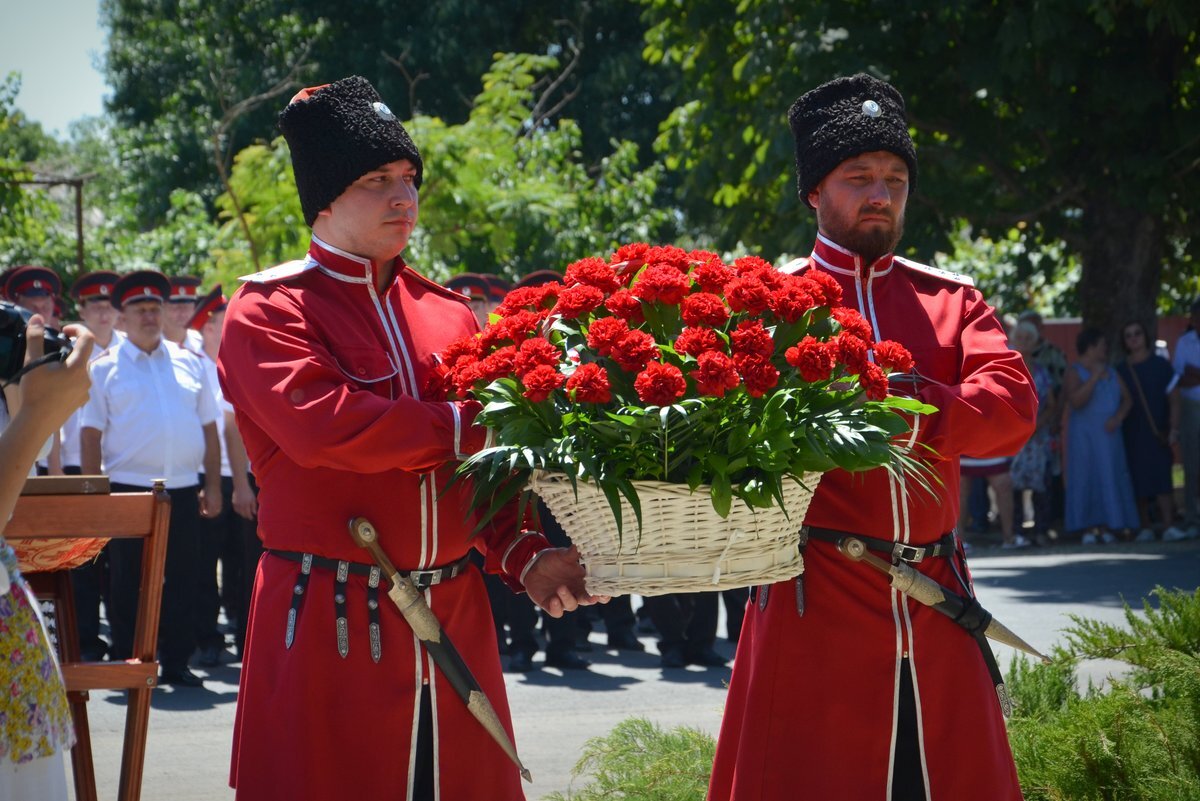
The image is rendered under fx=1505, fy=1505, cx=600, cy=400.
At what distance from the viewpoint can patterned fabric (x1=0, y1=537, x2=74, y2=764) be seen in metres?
3.08

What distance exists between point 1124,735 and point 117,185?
33.4 meters

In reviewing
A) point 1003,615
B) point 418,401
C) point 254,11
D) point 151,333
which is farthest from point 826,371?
point 254,11

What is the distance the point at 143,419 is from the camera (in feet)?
29.7

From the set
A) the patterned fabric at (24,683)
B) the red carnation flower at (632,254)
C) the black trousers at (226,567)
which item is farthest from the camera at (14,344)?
the black trousers at (226,567)

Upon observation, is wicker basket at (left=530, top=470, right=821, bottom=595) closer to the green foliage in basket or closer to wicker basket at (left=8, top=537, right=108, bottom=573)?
the green foliage in basket

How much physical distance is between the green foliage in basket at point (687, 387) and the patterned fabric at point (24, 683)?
0.96m

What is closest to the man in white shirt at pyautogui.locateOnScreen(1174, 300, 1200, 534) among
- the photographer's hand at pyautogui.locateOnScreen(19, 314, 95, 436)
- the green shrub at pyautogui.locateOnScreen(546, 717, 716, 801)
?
the green shrub at pyautogui.locateOnScreen(546, 717, 716, 801)

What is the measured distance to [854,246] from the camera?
4.17 metres

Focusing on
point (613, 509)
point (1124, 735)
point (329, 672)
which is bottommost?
point (1124, 735)

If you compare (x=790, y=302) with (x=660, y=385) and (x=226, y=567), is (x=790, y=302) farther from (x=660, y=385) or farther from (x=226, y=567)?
(x=226, y=567)

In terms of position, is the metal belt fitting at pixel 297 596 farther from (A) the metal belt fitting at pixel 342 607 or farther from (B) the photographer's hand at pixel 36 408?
(B) the photographer's hand at pixel 36 408

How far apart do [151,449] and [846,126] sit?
608cm

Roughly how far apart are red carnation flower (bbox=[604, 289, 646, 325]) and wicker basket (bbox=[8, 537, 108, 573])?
6.61 ft

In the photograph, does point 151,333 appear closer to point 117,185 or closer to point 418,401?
point 418,401
